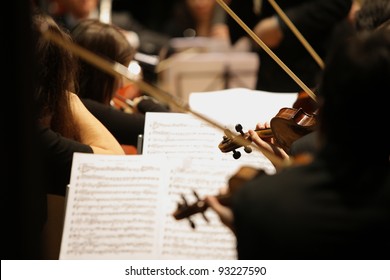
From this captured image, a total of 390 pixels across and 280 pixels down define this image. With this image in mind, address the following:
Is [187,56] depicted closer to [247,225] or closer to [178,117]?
[178,117]

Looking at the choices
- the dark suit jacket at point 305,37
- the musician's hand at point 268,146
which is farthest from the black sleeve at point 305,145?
the dark suit jacket at point 305,37

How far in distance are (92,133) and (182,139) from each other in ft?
0.86

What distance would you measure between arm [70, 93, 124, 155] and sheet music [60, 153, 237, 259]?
10.5 inches

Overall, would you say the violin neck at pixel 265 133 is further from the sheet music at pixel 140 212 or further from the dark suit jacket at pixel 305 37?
the dark suit jacket at pixel 305 37

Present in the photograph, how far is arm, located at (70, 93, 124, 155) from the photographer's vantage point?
1.97 metres

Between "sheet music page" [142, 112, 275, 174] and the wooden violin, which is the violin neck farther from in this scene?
the wooden violin

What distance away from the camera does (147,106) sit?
2.48 m

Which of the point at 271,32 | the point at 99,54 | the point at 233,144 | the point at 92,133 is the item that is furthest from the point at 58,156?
the point at 271,32

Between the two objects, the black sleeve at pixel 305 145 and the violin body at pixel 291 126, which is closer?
the black sleeve at pixel 305 145

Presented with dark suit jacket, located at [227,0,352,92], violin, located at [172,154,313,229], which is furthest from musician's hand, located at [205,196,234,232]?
dark suit jacket, located at [227,0,352,92]

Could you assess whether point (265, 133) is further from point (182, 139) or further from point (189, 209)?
point (189, 209)

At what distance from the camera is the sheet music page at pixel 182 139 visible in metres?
1.92

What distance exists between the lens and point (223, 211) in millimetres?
1355

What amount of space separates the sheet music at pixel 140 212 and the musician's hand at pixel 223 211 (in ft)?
0.86
